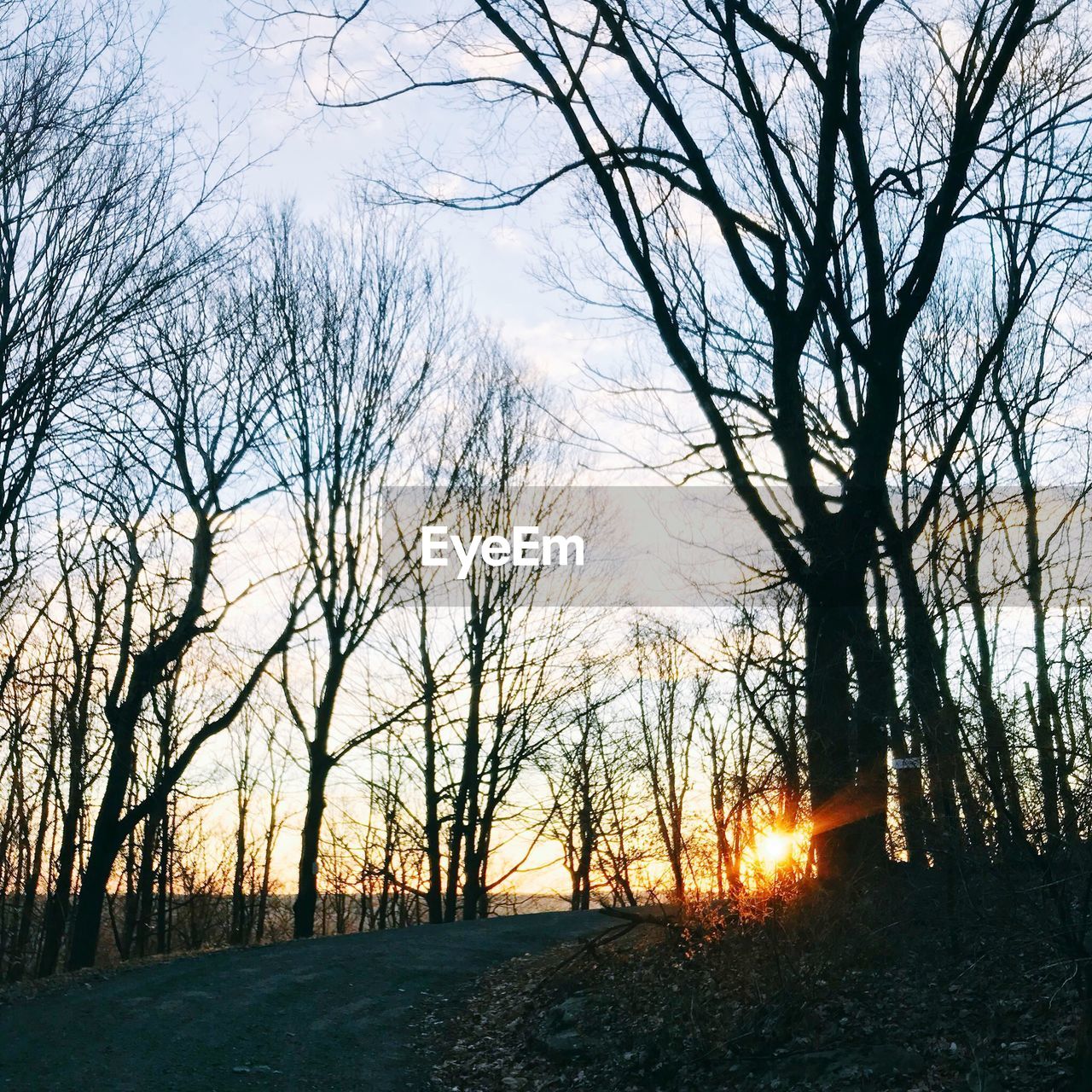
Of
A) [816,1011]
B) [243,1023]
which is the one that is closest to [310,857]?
[243,1023]

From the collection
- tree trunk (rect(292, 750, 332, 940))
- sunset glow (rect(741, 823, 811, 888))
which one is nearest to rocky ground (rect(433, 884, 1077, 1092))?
sunset glow (rect(741, 823, 811, 888))

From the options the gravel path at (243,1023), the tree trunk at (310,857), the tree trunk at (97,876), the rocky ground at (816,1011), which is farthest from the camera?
the tree trunk at (310,857)

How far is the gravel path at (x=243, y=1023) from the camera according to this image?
7938 mm

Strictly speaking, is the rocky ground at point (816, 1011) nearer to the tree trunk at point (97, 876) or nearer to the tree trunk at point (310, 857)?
the tree trunk at point (97, 876)

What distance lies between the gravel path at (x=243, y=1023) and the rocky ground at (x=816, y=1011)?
77 centimetres

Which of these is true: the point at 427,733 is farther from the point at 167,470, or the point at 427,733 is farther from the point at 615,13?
the point at 615,13

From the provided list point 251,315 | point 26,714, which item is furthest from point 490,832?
point 251,315

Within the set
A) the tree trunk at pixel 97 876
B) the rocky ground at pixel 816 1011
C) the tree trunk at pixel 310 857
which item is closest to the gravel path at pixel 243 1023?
the rocky ground at pixel 816 1011

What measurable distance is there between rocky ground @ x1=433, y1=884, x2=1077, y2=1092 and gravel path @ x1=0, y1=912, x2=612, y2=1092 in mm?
775

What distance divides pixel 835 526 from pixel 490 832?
18.3 metres

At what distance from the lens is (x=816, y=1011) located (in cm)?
718

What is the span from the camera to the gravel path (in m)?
7.94

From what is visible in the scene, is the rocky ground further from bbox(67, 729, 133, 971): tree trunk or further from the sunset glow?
bbox(67, 729, 133, 971): tree trunk

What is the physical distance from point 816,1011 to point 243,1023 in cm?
516
